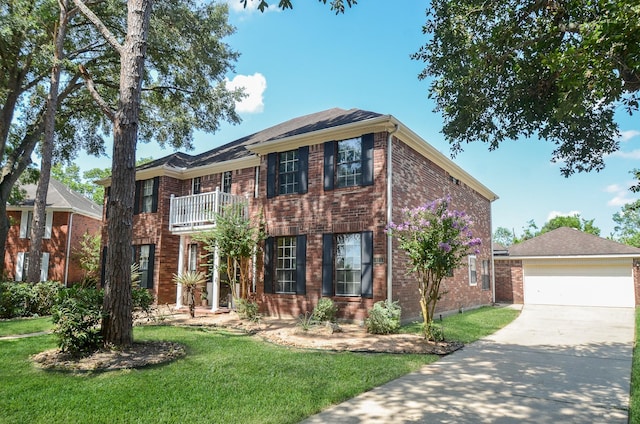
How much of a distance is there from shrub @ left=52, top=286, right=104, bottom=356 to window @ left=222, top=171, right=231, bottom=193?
8.43 meters

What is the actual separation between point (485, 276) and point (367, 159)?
1163cm

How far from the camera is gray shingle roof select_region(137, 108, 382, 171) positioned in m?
12.3

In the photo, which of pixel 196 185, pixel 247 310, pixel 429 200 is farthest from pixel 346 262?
pixel 196 185

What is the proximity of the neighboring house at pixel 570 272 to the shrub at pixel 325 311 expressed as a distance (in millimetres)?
14459

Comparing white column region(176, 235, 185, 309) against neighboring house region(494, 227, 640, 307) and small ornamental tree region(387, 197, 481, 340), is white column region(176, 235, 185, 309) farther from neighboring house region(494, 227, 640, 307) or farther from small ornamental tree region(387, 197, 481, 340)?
neighboring house region(494, 227, 640, 307)

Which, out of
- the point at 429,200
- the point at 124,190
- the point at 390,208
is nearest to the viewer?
the point at 124,190

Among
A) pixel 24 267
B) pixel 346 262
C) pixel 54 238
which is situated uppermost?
pixel 54 238

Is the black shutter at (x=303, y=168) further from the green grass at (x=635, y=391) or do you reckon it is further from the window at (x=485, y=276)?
the window at (x=485, y=276)

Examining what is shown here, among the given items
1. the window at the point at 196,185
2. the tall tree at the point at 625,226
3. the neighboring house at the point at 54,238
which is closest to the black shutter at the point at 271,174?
the window at the point at 196,185

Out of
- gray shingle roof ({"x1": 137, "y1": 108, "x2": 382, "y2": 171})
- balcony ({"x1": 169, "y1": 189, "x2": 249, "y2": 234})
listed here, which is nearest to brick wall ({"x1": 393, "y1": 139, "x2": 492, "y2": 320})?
gray shingle roof ({"x1": 137, "y1": 108, "x2": 382, "y2": 171})

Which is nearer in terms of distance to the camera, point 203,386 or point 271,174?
point 203,386

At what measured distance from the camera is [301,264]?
464 inches

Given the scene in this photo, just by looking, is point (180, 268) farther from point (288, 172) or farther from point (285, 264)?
point (288, 172)

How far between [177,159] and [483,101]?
13.7 meters
